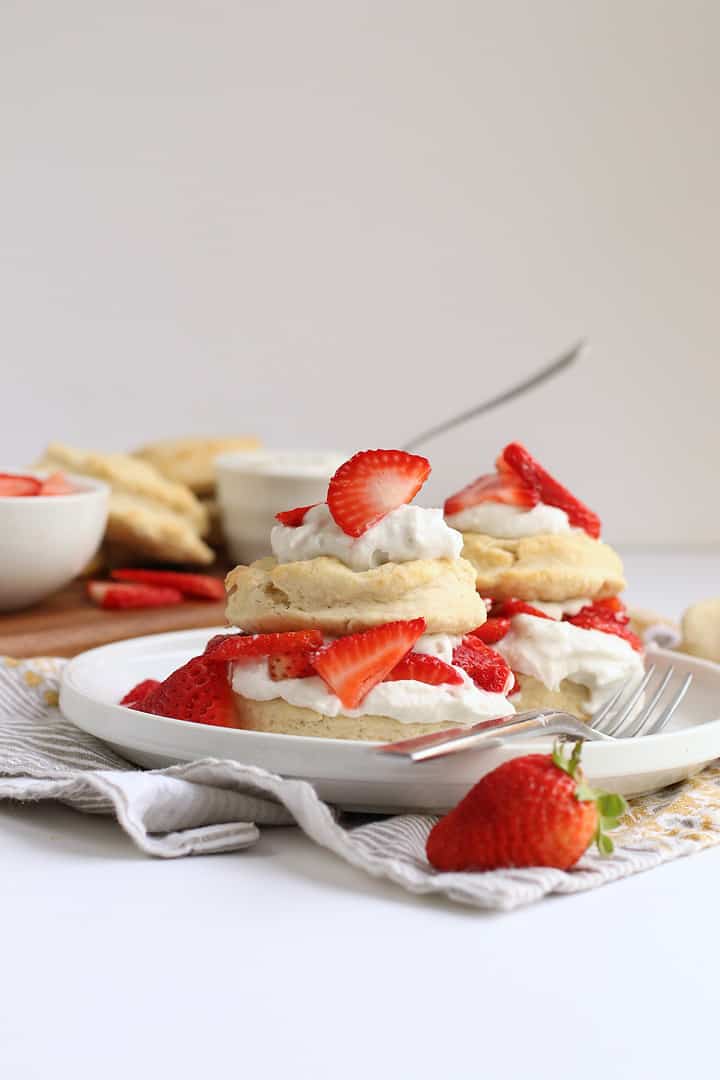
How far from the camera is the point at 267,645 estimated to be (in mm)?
1826

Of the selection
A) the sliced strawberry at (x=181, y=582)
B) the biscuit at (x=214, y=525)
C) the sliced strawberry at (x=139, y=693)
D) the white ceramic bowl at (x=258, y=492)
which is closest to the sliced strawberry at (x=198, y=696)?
the sliced strawberry at (x=139, y=693)

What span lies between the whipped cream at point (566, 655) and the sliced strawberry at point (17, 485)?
1280mm

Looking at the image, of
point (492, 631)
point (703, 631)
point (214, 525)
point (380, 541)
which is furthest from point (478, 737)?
point (214, 525)

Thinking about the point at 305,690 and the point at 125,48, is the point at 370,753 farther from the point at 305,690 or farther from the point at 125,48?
the point at 125,48

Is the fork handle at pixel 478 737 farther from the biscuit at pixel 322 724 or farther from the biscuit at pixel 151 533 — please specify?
the biscuit at pixel 151 533

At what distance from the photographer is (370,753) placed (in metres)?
1.65

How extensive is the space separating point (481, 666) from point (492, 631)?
23 centimetres

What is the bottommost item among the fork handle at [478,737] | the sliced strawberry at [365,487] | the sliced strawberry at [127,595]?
the sliced strawberry at [127,595]

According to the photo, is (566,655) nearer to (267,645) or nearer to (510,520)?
(510,520)

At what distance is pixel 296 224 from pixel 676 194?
1.54m

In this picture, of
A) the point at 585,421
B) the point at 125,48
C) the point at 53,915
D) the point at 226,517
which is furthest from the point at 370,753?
the point at 585,421

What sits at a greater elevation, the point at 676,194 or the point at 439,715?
the point at 676,194

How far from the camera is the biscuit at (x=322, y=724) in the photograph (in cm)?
178

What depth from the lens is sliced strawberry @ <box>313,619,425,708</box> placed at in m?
1.75
